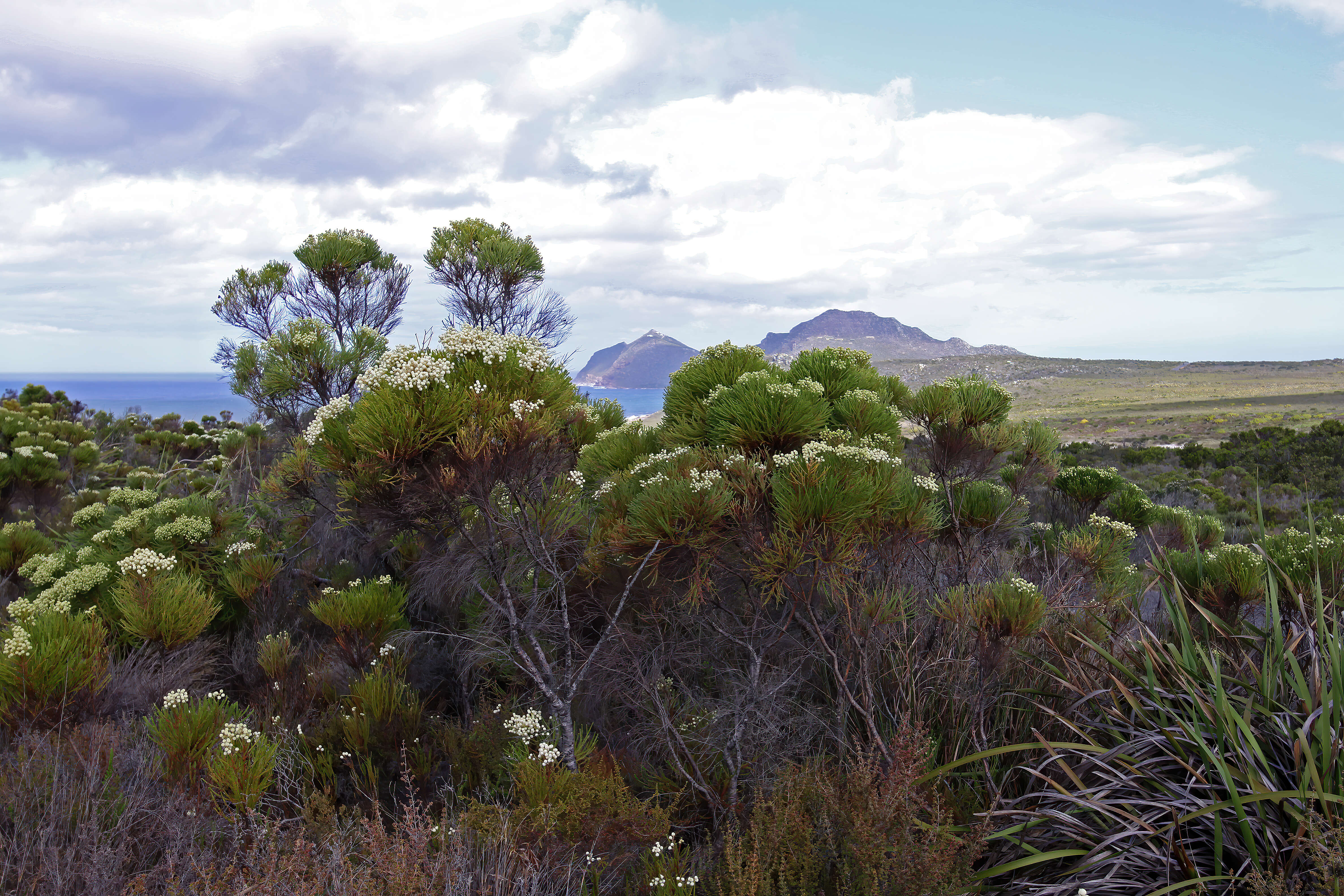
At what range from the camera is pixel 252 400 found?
7207 millimetres

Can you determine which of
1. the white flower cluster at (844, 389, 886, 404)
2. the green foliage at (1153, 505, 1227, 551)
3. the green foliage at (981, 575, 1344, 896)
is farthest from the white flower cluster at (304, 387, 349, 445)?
the green foliage at (1153, 505, 1227, 551)

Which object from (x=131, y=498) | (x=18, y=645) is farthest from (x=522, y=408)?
(x=131, y=498)

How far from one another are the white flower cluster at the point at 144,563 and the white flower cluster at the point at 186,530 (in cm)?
57

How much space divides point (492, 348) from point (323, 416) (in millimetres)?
949

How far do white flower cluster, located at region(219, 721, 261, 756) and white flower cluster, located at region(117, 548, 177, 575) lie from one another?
87.0 inches

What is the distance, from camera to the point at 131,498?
21.5 ft

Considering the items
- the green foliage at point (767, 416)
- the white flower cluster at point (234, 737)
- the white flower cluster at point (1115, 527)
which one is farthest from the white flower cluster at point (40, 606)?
the white flower cluster at point (1115, 527)

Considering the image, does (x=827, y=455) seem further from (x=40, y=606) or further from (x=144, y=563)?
(x=40, y=606)

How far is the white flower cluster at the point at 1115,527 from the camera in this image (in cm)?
459

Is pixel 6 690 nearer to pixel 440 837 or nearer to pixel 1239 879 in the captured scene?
pixel 440 837

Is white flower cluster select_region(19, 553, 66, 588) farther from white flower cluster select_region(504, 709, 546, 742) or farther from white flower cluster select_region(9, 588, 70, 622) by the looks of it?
white flower cluster select_region(504, 709, 546, 742)

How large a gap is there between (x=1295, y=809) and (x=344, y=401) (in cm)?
444

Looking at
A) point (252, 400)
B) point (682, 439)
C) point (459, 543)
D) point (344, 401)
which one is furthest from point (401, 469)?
point (252, 400)

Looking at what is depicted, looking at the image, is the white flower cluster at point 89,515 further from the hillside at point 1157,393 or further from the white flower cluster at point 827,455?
the hillside at point 1157,393
